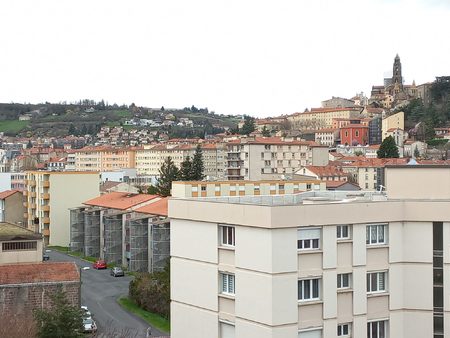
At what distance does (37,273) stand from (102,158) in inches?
4021

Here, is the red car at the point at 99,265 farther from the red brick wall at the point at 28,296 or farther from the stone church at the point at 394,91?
the stone church at the point at 394,91

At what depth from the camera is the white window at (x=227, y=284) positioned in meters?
17.0

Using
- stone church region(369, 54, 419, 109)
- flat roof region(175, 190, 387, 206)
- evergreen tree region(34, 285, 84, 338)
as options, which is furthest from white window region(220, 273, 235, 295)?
stone church region(369, 54, 419, 109)

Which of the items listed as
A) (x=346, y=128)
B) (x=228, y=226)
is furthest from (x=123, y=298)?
(x=346, y=128)

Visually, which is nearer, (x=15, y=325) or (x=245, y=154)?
(x=15, y=325)

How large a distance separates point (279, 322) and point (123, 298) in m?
22.4

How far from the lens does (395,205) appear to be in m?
17.5

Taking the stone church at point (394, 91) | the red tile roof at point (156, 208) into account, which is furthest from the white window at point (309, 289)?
the stone church at point (394, 91)

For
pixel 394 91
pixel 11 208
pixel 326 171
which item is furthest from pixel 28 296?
pixel 394 91

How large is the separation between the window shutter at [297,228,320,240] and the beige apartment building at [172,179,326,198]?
1443 inches

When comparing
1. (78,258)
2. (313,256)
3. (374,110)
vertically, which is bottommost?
(78,258)

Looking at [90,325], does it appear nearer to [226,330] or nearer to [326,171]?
[226,330]

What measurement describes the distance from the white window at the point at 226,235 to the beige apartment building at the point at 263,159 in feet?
210

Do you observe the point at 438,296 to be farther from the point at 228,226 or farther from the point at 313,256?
the point at 228,226
